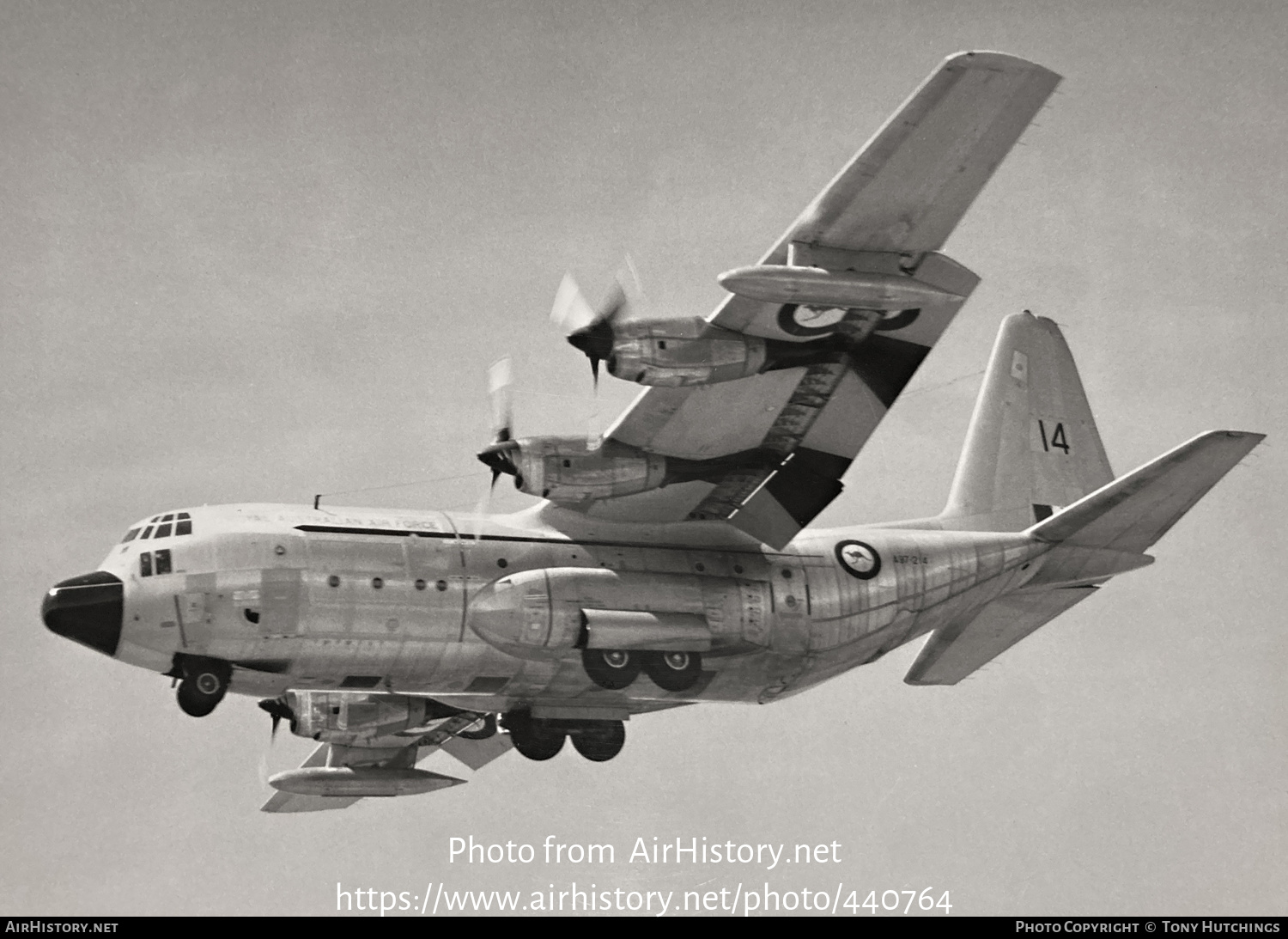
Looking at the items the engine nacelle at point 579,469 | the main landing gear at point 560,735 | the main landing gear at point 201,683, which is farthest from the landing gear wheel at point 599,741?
the main landing gear at point 201,683

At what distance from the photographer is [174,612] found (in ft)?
66.2

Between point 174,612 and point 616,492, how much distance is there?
4.96 metres

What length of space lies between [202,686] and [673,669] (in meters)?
5.09

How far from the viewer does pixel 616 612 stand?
841 inches

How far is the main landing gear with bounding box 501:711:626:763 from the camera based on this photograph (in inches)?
906

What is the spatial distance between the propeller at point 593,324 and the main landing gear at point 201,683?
4.93 meters

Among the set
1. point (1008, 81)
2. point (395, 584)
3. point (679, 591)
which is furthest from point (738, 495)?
point (1008, 81)

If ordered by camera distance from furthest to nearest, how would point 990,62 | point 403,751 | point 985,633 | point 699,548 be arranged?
point 403,751, point 985,633, point 699,548, point 990,62

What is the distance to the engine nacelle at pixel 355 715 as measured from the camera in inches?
983

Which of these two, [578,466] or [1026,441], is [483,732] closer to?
[578,466]

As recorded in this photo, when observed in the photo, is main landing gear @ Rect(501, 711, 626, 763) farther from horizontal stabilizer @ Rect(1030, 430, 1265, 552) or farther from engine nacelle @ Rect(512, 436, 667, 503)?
horizontal stabilizer @ Rect(1030, 430, 1265, 552)

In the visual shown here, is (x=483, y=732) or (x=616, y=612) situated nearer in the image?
(x=616, y=612)

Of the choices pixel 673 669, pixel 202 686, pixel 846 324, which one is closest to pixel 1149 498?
pixel 846 324

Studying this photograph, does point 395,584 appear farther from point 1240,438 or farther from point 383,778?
point 1240,438
